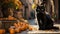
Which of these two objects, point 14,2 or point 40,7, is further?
point 14,2

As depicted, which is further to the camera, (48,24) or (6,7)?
(6,7)

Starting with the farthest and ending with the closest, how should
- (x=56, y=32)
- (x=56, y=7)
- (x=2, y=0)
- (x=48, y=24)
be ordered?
(x=56, y=7), (x=2, y=0), (x=48, y=24), (x=56, y=32)

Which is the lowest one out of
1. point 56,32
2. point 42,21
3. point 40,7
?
point 56,32

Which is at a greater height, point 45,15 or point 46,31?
point 45,15

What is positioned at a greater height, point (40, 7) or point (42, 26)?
point (40, 7)

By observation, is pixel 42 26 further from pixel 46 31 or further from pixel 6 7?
pixel 6 7

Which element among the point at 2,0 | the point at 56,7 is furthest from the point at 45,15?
the point at 56,7

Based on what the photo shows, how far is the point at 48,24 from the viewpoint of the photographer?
109 inches

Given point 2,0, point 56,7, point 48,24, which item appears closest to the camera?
point 48,24

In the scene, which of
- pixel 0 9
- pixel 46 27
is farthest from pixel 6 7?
pixel 46 27

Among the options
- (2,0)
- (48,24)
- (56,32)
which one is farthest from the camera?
(2,0)

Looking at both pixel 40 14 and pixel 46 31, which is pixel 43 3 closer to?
pixel 40 14

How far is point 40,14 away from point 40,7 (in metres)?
0.11

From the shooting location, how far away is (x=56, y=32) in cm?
256
